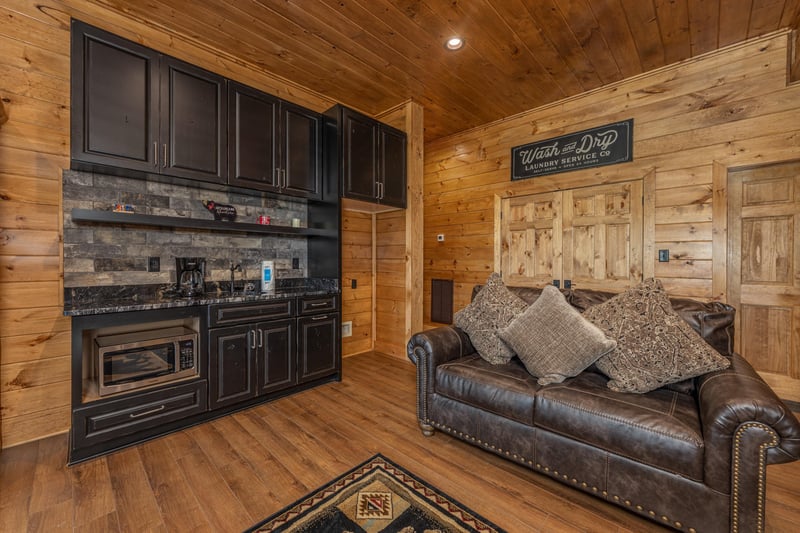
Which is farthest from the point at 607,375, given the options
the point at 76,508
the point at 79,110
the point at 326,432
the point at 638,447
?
the point at 79,110

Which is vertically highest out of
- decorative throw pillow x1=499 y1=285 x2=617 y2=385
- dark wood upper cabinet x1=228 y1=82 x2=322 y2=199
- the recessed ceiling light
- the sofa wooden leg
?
the recessed ceiling light

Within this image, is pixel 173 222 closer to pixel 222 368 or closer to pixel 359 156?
pixel 222 368

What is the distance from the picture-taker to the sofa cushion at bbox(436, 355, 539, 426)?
72.7 inches

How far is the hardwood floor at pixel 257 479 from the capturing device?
1.56m

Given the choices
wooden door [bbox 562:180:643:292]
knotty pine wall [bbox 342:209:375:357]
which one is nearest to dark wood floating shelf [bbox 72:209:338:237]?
knotty pine wall [bbox 342:209:375:357]

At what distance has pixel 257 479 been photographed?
1.86m

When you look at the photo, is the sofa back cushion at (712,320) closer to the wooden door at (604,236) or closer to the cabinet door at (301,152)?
the wooden door at (604,236)

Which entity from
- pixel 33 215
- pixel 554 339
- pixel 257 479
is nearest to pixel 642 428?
pixel 554 339

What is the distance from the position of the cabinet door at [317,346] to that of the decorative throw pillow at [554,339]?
166 centimetres

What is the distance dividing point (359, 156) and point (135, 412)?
2729 mm

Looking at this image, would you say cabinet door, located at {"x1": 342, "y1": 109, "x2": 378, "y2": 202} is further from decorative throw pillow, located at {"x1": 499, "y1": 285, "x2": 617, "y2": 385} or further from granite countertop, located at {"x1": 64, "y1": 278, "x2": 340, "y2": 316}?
decorative throw pillow, located at {"x1": 499, "y1": 285, "x2": 617, "y2": 385}

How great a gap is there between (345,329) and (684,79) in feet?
13.7

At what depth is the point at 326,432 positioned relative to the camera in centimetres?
235

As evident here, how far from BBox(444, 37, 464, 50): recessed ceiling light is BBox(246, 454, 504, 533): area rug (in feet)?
10.3
